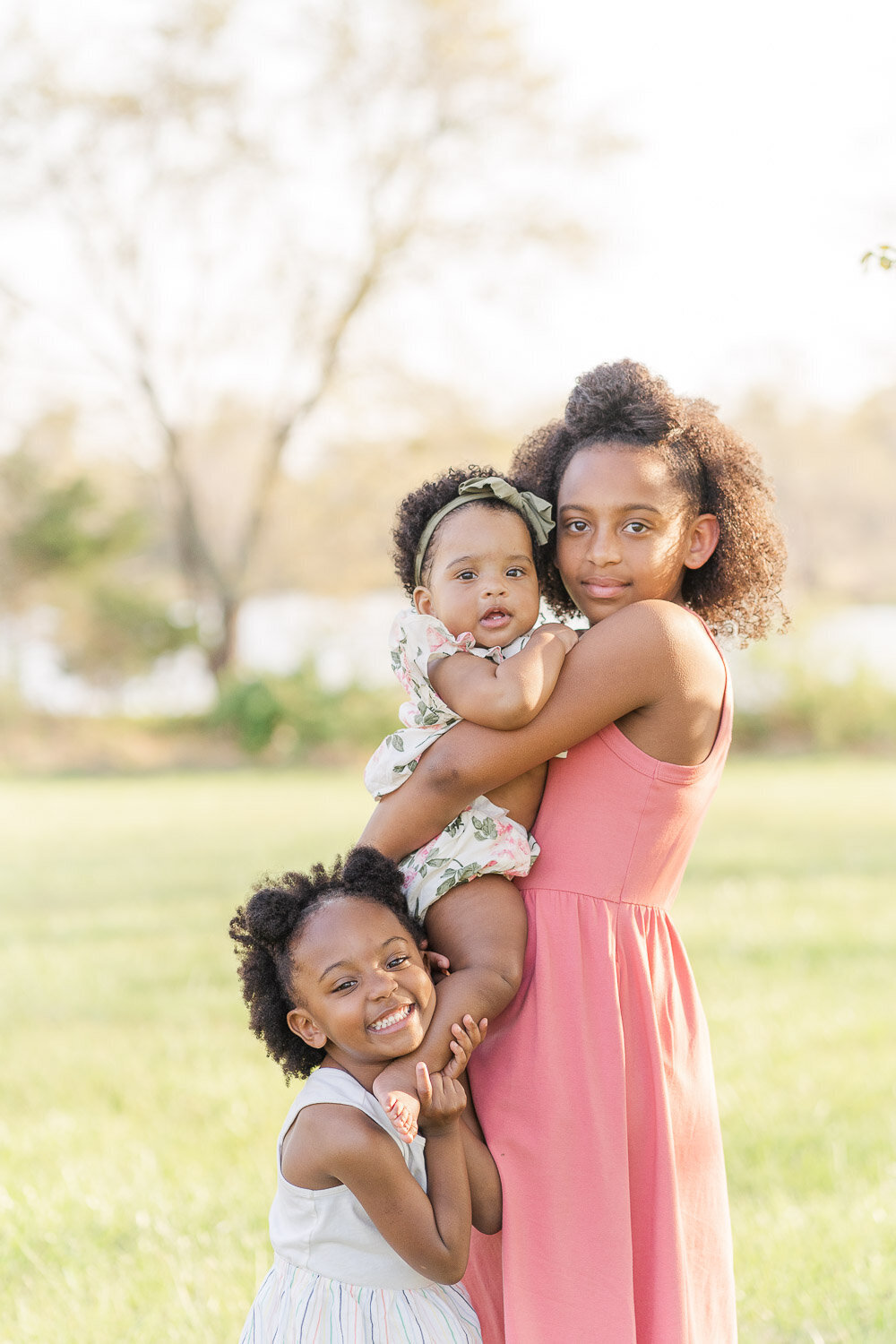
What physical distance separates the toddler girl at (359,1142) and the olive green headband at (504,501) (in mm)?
577

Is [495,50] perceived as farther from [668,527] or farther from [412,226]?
[668,527]

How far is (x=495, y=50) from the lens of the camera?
19797 mm

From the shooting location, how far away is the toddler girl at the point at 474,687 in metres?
1.95

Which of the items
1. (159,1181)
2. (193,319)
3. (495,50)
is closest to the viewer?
(159,1181)

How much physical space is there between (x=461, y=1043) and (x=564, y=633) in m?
0.62

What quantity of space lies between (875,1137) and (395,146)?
18646 millimetres

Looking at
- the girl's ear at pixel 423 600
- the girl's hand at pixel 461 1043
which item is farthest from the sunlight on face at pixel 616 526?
the girl's hand at pixel 461 1043

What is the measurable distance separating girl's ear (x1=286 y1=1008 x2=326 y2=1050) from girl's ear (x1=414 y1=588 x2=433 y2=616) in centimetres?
65

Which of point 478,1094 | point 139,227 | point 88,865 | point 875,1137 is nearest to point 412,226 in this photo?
point 139,227

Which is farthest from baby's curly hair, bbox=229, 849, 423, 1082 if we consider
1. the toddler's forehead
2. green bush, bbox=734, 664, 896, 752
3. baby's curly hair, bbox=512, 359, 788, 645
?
green bush, bbox=734, 664, 896, 752

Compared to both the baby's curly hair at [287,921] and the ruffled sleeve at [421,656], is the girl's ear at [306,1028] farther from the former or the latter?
the ruffled sleeve at [421,656]

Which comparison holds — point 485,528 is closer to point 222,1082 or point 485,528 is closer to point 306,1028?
point 306,1028

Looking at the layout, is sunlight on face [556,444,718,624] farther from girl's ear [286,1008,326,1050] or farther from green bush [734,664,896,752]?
green bush [734,664,896,752]

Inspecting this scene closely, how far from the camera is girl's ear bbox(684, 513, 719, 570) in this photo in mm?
2256
